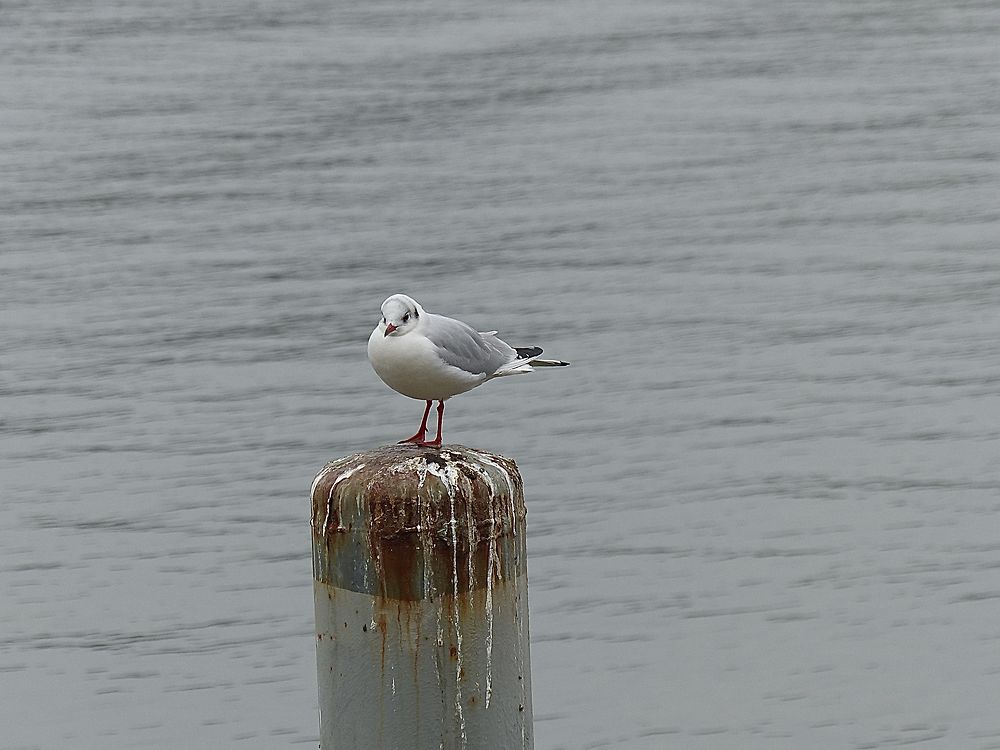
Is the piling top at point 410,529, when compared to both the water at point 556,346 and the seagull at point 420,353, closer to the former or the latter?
the seagull at point 420,353

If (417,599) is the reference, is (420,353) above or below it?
above

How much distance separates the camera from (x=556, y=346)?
11.4 metres

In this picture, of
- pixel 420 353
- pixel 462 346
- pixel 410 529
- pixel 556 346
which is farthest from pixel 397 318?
pixel 556 346

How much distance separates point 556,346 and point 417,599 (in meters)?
8.04

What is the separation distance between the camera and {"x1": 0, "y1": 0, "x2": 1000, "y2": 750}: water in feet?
24.6

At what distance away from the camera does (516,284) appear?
12.5 m

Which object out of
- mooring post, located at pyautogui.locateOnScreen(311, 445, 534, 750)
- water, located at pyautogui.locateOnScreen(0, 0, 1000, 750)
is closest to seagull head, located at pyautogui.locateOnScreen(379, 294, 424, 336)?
mooring post, located at pyautogui.locateOnScreen(311, 445, 534, 750)

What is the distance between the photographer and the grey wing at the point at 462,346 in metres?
4.41

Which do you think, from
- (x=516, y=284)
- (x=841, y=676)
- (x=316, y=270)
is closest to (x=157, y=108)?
(x=316, y=270)

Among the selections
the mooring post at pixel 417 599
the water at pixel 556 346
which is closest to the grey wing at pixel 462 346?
the mooring post at pixel 417 599

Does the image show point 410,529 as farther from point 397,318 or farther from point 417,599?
point 397,318

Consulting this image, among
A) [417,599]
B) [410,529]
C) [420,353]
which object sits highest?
[420,353]

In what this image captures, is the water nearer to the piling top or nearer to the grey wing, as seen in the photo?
the grey wing

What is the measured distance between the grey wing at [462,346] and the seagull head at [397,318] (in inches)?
2.0
